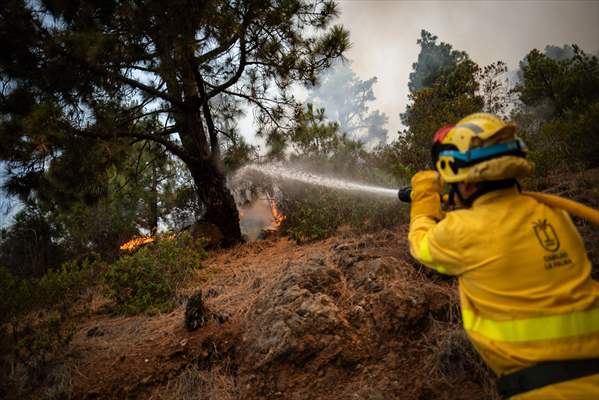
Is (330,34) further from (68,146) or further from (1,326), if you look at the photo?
(1,326)

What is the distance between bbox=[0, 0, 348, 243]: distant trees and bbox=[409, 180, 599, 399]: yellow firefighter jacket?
475cm

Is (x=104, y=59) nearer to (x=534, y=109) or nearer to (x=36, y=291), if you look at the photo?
(x=36, y=291)

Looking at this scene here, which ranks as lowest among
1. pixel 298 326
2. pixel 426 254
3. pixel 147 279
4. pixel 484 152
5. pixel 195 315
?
pixel 298 326

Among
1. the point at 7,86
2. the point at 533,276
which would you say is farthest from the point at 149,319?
the point at 7,86

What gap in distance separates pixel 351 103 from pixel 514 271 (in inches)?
1748

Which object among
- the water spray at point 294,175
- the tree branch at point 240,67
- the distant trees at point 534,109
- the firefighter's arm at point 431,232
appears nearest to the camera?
the firefighter's arm at point 431,232

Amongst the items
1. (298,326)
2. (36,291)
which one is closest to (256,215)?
(36,291)

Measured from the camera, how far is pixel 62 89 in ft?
18.1

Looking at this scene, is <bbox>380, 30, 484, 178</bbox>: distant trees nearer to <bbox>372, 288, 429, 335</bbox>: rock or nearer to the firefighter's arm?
<bbox>372, 288, 429, 335</bbox>: rock

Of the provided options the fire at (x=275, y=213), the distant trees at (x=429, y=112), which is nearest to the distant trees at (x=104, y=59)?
the distant trees at (x=429, y=112)

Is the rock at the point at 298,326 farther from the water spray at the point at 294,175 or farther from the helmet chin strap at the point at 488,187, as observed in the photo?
the water spray at the point at 294,175

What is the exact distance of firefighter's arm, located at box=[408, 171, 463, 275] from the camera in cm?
145

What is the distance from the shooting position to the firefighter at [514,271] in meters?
1.25

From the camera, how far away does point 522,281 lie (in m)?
1.32
